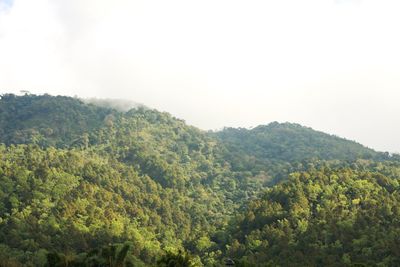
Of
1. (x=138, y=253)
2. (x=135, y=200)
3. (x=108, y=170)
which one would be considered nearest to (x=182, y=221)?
(x=135, y=200)

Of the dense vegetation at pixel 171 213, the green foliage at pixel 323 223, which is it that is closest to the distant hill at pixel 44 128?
the dense vegetation at pixel 171 213

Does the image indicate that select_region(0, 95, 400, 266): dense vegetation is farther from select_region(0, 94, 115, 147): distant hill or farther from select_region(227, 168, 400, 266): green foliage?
select_region(0, 94, 115, 147): distant hill

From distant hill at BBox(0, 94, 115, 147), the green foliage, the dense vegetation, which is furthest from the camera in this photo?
distant hill at BBox(0, 94, 115, 147)

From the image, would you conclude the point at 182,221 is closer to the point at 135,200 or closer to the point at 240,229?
the point at 135,200

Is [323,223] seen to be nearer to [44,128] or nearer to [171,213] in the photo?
[171,213]

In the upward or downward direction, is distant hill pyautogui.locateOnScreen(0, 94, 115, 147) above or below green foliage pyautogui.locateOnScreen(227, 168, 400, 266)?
above

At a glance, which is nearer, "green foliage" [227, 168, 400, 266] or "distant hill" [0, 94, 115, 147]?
"green foliage" [227, 168, 400, 266]

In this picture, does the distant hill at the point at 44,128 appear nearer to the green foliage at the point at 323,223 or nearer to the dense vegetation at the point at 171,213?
the dense vegetation at the point at 171,213

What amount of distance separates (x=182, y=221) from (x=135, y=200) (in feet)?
42.1

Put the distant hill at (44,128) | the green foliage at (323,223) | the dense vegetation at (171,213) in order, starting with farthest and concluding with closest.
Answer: the distant hill at (44,128)
the dense vegetation at (171,213)
the green foliage at (323,223)

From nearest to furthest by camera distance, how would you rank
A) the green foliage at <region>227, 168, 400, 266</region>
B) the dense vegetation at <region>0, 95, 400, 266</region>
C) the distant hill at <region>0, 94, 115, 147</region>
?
the green foliage at <region>227, 168, 400, 266</region>
the dense vegetation at <region>0, 95, 400, 266</region>
the distant hill at <region>0, 94, 115, 147</region>

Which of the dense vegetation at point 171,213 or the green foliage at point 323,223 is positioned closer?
the green foliage at point 323,223

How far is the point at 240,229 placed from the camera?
116 m

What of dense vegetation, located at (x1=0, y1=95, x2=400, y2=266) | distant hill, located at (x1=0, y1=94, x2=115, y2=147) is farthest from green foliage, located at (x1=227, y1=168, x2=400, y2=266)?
distant hill, located at (x1=0, y1=94, x2=115, y2=147)
